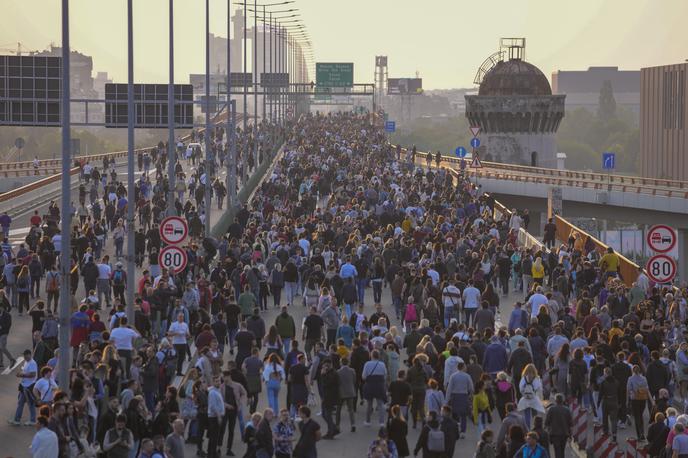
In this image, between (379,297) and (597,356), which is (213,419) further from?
(379,297)

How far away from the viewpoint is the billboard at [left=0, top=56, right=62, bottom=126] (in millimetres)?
61125

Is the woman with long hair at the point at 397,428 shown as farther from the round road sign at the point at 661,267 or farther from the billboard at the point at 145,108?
the billboard at the point at 145,108

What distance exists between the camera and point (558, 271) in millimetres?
32750

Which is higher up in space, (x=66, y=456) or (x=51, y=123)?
(x=51, y=123)

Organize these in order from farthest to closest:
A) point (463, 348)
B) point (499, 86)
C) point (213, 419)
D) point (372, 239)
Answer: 1. point (499, 86)
2. point (372, 239)
3. point (463, 348)
4. point (213, 419)

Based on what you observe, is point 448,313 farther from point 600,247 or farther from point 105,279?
point 600,247

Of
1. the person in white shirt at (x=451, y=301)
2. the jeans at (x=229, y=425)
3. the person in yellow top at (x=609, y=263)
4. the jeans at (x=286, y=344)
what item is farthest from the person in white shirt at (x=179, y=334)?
the person in yellow top at (x=609, y=263)

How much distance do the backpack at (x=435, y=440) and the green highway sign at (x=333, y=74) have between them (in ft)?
500

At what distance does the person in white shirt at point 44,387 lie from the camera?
2106 centimetres

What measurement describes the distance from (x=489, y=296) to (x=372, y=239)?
7030 millimetres

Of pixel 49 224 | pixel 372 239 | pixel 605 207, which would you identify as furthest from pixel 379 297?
pixel 605 207

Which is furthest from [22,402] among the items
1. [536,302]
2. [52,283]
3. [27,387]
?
[536,302]

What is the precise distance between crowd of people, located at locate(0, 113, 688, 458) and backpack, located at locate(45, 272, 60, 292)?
38cm

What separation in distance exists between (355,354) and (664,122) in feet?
442
